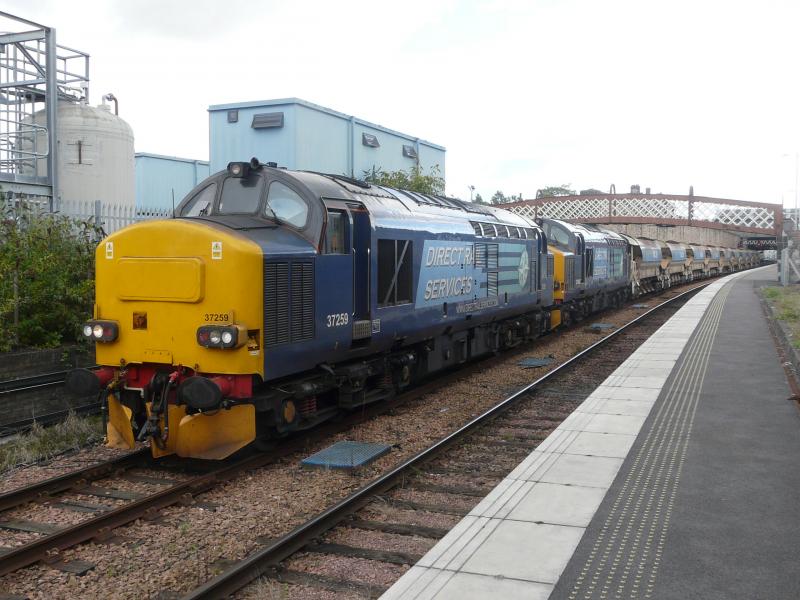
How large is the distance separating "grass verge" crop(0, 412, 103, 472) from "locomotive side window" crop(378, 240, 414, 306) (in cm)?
429

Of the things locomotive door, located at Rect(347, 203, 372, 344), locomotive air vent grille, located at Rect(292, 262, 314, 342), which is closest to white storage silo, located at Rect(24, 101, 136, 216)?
locomotive door, located at Rect(347, 203, 372, 344)

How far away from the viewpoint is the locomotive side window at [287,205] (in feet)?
28.4

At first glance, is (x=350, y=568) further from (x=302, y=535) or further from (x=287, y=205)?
(x=287, y=205)

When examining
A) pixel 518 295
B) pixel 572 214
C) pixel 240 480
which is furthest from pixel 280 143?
pixel 572 214

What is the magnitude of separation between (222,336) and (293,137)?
80.2 feet

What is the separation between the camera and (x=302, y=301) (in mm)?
8281

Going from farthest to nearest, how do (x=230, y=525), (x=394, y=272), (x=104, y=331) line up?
(x=394, y=272), (x=104, y=331), (x=230, y=525)

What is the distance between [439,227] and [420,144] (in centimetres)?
2988

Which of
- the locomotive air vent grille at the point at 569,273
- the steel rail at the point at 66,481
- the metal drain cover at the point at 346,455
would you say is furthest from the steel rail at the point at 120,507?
the locomotive air vent grille at the point at 569,273

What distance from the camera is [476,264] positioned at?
1414cm

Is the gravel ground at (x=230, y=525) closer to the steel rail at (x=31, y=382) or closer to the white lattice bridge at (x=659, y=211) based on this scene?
the steel rail at (x=31, y=382)

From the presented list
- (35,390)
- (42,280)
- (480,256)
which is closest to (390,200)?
(480,256)

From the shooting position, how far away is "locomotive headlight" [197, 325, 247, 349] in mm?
7285

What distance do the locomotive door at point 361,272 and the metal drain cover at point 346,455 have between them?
139 centimetres
